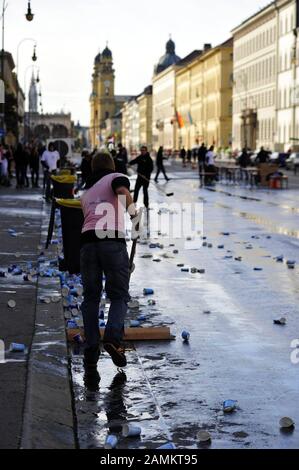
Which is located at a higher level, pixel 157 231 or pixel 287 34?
pixel 287 34

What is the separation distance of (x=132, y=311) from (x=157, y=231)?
1183cm

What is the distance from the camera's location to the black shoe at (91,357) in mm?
9039

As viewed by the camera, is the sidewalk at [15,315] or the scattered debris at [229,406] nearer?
the sidewalk at [15,315]

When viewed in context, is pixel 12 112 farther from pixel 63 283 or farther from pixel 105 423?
pixel 105 423

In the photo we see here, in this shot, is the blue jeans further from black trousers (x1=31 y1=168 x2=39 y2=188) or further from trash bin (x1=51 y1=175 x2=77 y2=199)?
Result: black trousers (x1=31 y1=168 x2=39 y2=188)

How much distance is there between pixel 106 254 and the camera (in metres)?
8.89

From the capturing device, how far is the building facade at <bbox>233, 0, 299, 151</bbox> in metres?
116

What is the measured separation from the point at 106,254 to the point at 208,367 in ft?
4.10

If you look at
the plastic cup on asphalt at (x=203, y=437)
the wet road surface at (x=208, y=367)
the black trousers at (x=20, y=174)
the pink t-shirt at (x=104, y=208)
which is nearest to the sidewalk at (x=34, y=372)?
the wet road surface at (x=208, y=367)

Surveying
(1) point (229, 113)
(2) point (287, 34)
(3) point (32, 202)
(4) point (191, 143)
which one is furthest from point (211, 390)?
(4) point (191, 143)

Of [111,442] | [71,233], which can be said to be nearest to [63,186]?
[71,233]

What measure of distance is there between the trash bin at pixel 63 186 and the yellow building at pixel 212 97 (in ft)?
401

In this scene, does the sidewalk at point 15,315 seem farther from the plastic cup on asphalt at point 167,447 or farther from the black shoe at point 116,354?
the plastic cup on asphalt at point 167,447
